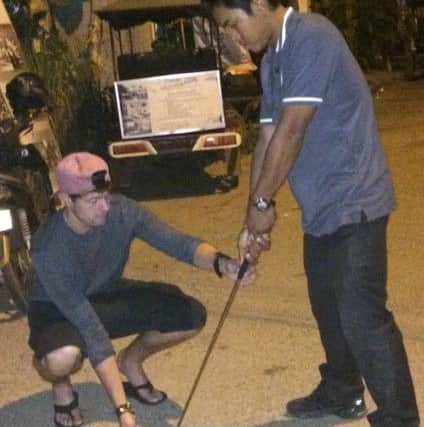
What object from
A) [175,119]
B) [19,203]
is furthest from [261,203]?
[175,119]

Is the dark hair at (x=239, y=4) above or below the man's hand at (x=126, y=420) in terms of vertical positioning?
above

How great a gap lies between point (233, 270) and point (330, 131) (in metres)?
0.72

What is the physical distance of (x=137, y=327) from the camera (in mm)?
5449

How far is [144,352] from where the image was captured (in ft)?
18.4

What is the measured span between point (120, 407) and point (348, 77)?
4.87ft

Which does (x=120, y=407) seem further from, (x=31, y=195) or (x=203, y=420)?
(x=31, y=195)

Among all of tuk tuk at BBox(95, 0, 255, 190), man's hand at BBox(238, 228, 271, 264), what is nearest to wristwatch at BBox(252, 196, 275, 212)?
man's hand at BBox(238, 228, 271, 264)

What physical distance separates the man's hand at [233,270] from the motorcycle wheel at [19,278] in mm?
2219

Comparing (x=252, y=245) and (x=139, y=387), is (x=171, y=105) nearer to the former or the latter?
(x=139, y=387)

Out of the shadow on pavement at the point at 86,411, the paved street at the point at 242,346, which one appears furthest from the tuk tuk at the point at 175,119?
the shadow on pavement at the point at 86,411

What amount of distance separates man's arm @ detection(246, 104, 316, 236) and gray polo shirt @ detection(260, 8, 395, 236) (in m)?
0.05

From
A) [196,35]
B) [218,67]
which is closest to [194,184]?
[218,67]

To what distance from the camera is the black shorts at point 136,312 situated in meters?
5.31

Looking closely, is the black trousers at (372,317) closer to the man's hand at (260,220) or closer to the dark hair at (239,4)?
the man's hand at (260,220)
